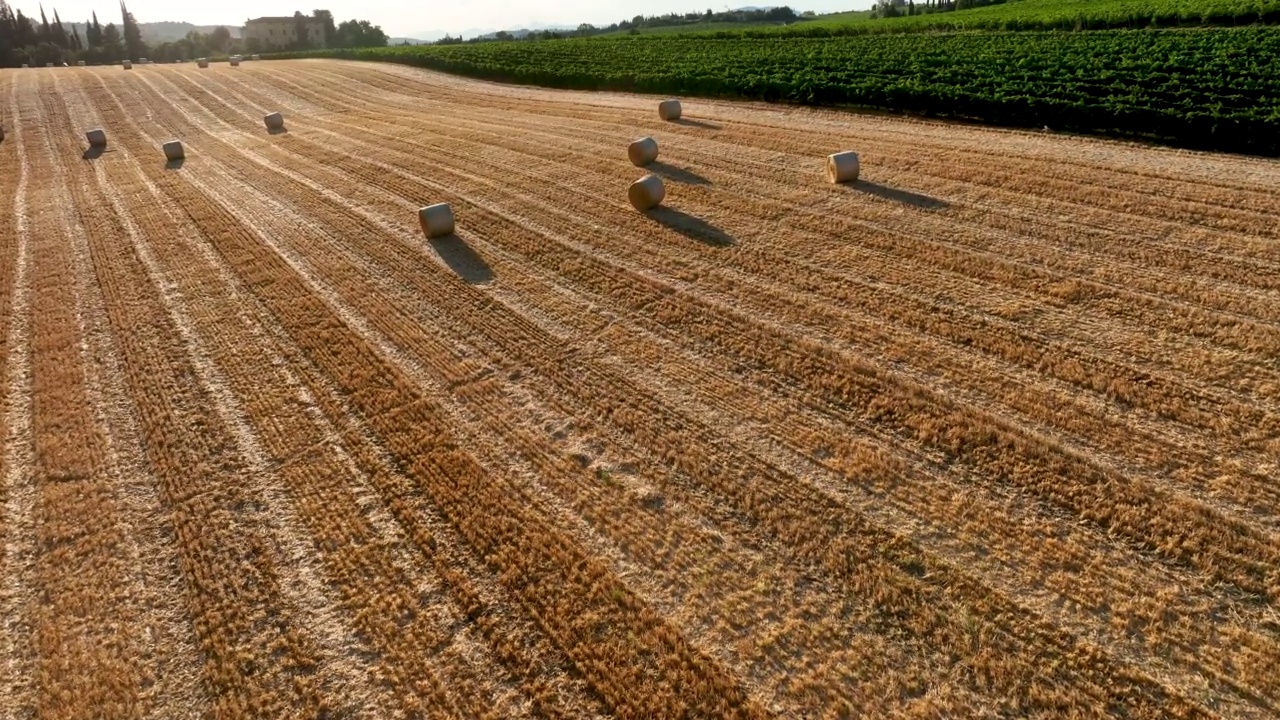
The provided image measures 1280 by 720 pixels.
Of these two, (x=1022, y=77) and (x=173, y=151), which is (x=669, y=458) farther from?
(x=173, y=151)

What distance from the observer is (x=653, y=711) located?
4.48 meters

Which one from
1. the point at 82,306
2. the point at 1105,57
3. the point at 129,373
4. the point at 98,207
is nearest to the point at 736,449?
the point at 129,373

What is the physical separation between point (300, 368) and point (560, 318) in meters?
3.21

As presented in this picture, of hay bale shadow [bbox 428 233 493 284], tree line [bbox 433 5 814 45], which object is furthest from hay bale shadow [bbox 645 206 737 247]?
tree line [bbox 433 5 814 45]

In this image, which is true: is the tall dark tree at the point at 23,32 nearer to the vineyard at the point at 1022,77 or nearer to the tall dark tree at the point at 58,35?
the tall dark tree at the point at 58,35

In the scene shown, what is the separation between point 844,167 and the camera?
14023mm

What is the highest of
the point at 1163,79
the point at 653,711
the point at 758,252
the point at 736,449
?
the point at 1163,79

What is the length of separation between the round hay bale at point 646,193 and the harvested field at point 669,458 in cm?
55

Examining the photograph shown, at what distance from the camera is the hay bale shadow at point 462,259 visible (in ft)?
36.7

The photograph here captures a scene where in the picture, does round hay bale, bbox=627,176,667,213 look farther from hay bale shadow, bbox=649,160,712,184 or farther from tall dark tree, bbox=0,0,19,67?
tall dark tree, bbox=0,0,19,67

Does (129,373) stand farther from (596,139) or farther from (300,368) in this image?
(596,139)

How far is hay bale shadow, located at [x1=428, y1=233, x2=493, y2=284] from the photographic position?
11180 mm

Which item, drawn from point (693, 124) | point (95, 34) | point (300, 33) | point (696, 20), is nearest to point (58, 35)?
point (95, 34)

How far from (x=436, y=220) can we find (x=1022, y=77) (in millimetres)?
18083
